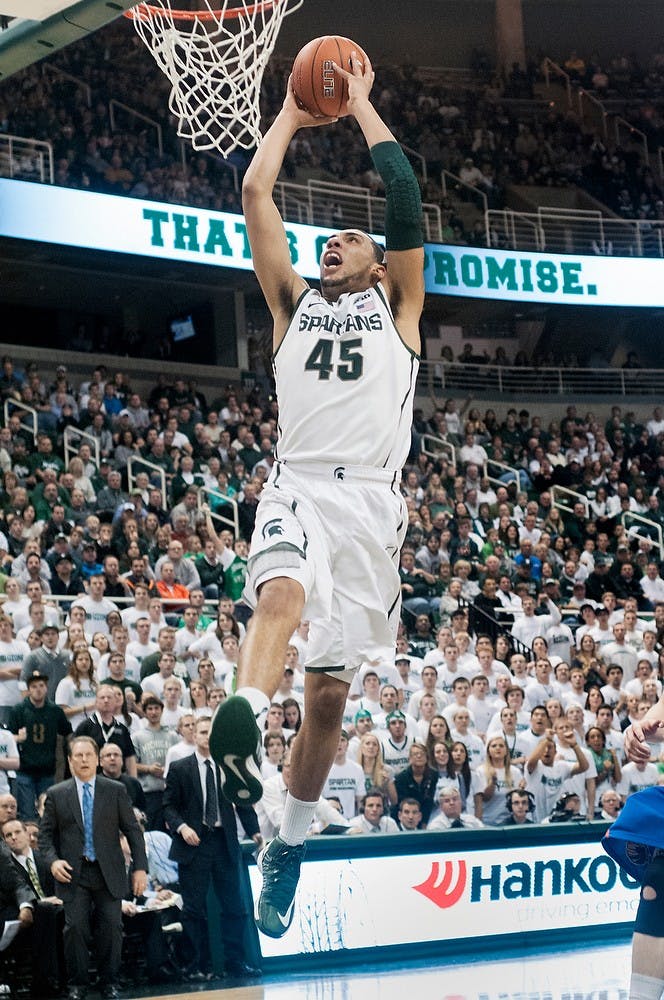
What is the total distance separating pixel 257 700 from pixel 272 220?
6.94ft

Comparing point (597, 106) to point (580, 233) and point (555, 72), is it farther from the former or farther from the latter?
point (580, 233)

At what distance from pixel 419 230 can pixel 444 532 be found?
1279cm

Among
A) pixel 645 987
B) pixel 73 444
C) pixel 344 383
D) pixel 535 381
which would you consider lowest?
pixel 645 987

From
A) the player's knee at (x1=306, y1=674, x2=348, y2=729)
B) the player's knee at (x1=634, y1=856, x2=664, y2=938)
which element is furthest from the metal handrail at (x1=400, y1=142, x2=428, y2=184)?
the player's knee at (x1=634, y1=856, x2=664, y2=938)

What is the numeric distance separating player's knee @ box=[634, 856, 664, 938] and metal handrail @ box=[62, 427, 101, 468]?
13305 mm

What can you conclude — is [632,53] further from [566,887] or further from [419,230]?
[419,230]

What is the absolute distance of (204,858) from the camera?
1122cm

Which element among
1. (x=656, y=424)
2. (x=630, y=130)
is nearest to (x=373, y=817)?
(x=656, y=424)


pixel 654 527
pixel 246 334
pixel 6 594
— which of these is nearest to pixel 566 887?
pixel 6 594

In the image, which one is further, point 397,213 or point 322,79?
point 322,79

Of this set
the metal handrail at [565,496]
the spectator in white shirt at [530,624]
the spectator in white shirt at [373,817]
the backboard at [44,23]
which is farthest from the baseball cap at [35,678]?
the metal handrail at [565,496]

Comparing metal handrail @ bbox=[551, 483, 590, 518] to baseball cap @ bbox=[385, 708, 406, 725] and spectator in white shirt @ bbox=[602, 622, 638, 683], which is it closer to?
spectator in white shirt @ bbox=[602, 622, 638, 683]

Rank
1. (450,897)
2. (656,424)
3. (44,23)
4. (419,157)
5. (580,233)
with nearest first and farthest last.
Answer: (44,23)
(450,897)
(656,424)
(419,157)
(580,233)

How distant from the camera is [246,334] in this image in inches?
1035
